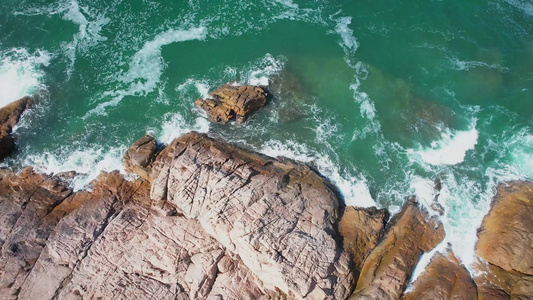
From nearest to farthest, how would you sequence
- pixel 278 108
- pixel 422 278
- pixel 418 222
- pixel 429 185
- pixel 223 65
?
pixel 422 278 < pixel 418 222 < pixel 429 185 < pixel 278 108 < pixel 223 65

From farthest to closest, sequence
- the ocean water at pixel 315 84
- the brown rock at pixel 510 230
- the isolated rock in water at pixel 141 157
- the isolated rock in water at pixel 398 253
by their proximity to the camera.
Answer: the ocean water at pixel 315 84 → the isolated rock in water at pixel 141 157 → the brown rock at pixel 510 230 → the isolated rock in water at pixel 398 253

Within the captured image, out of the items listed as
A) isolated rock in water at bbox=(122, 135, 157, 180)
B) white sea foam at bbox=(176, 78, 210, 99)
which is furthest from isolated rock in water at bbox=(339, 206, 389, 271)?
white sea foam at bbox=(176, 78, 210, 99)

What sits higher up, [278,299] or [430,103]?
[430,103]

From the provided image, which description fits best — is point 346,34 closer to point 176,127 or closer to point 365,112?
point 365,112

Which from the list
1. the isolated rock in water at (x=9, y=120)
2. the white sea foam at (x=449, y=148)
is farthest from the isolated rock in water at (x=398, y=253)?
the isolated rock in water at (x=9, y=120)

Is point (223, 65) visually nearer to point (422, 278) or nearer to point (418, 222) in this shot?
point (418, 222)

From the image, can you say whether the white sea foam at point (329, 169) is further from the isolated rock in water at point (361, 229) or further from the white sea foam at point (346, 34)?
the white sea foam at point (346, 34)

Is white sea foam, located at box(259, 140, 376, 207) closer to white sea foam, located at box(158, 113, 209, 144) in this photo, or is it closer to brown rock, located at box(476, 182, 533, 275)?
white sea foam, located at box(158, 113, 209, 144)

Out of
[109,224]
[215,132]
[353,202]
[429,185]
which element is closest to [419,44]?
[429,185]
